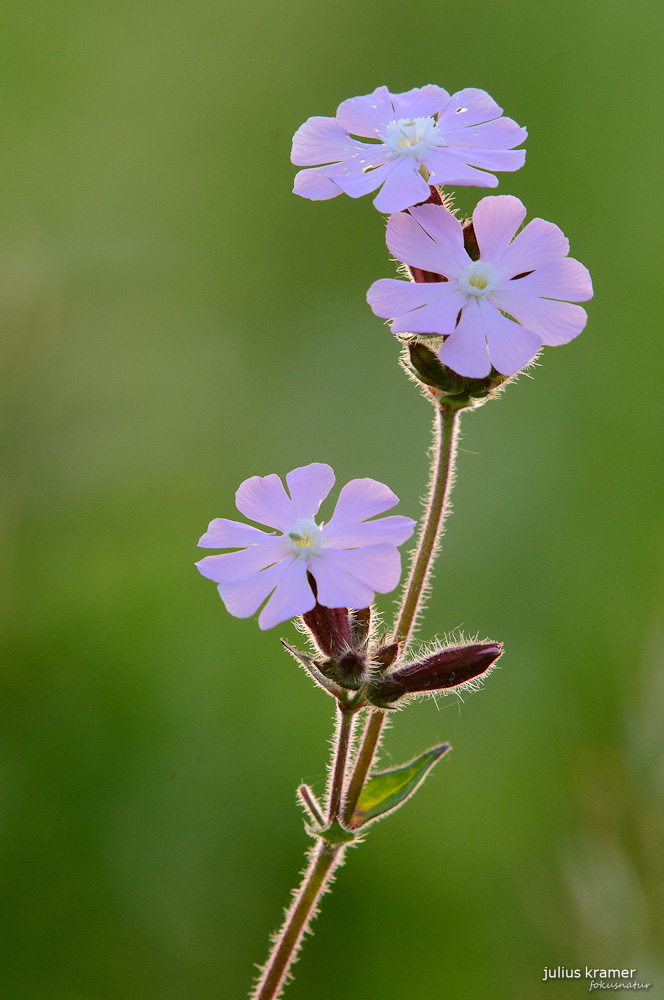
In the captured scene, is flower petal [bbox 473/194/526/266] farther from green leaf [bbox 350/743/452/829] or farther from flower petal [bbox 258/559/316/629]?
green leaf [bbox 350/743/452/829]

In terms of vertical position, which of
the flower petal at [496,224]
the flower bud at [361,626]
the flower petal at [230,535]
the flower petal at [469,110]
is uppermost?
the flower petal at [469,110]

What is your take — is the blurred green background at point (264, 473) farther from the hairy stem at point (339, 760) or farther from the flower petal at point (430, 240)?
the flower petal at point (430, 240)

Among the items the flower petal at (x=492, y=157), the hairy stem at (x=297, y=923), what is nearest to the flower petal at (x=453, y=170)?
the flower petal at (x=492, y=157)

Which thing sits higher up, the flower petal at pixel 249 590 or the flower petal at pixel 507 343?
the flower petal at pixel 507 343

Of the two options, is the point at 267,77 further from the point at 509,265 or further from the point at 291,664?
the point at 509,265

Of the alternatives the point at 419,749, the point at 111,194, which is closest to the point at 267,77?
the point at 111,194

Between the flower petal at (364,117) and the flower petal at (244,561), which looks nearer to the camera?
the flower petal at (244,561)
